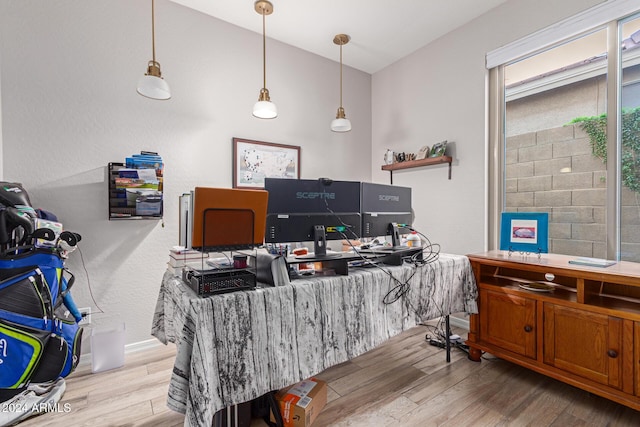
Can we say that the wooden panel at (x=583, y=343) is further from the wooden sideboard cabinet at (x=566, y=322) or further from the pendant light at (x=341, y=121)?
the pendant light at (x=341, y=121)

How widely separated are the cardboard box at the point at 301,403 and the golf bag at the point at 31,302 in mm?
1386

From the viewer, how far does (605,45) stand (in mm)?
2279

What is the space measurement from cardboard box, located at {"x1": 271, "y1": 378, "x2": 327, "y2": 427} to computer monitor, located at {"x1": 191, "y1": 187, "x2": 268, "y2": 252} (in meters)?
0.85

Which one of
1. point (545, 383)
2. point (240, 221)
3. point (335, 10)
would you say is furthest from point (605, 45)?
point (240, 221)

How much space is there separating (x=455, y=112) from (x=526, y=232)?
1.50m

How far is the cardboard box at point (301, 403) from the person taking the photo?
1526mm

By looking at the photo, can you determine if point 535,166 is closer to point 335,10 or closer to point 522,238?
point 522,238

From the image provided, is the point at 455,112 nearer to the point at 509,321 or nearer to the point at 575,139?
the point at 575,139

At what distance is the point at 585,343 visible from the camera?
1770 millimetres

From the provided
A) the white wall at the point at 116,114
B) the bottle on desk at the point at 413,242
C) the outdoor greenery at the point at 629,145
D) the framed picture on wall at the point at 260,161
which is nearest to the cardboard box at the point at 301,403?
the bottle on desk at the point at 413,242

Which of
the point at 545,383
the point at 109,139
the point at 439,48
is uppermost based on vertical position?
the point at 439,48

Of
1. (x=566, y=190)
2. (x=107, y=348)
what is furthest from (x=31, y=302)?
(x=566, y=190)

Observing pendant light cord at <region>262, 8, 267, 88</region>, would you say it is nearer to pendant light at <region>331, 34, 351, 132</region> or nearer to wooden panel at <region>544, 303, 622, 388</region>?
pendant light at <region>331, 34, 351, 132</region>

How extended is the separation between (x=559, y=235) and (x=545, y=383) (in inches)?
48.5
